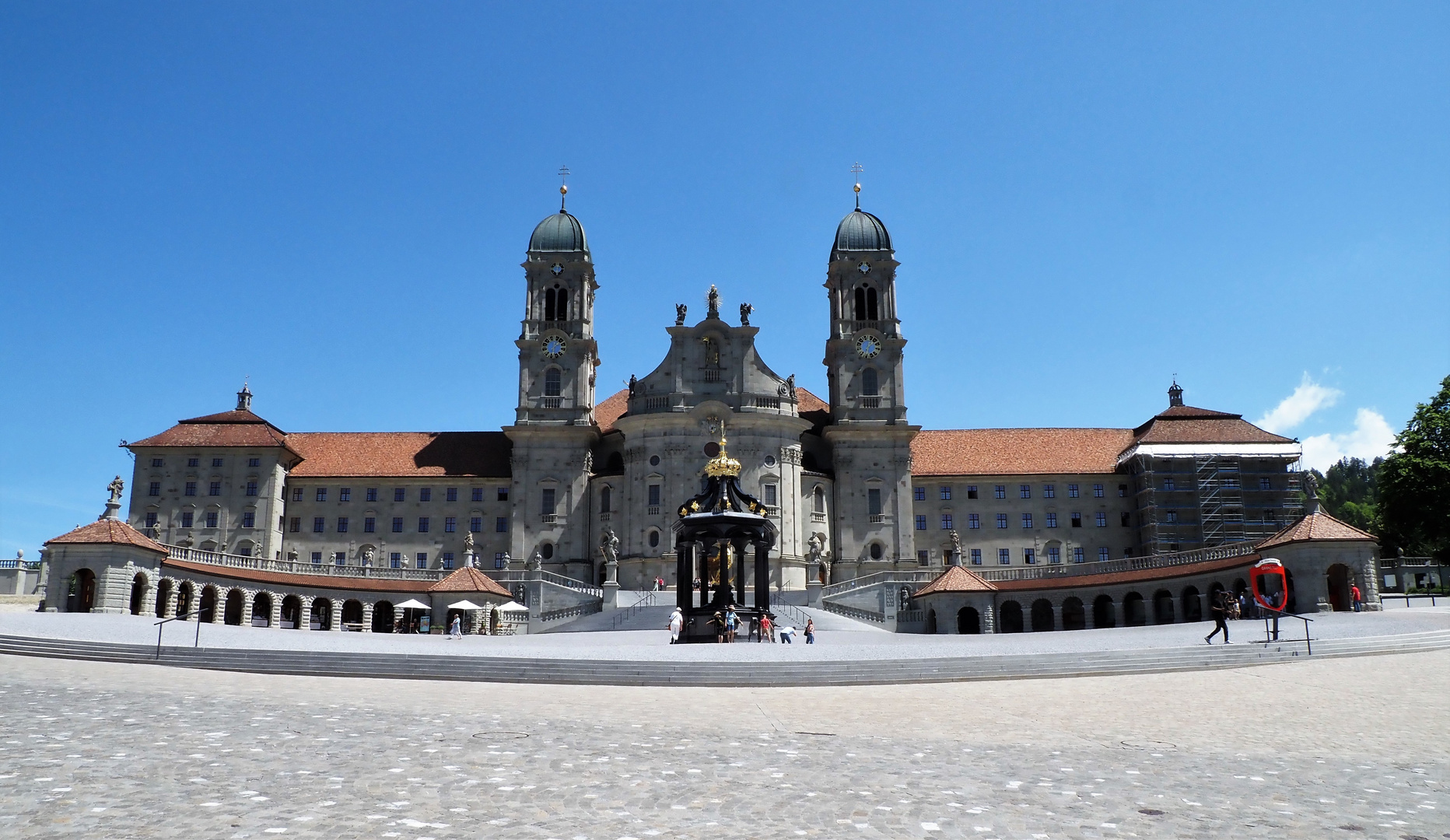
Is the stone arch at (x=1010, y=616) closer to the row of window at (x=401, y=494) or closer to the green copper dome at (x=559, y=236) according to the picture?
the row of window at (x=401, y=494)

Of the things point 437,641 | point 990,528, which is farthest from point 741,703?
point 990,528

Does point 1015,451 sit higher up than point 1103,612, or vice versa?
point 1015,451

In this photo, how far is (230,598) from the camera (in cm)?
6719

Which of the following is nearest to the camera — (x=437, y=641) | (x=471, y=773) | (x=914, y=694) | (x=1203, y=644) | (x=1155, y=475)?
(x=471, y=773)

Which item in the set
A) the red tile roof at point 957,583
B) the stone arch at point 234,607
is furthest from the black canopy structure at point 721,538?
the stone arch at point 234,607

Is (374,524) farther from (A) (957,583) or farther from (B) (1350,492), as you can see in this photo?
(B) (1350,492)

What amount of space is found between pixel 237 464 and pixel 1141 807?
8164 cm

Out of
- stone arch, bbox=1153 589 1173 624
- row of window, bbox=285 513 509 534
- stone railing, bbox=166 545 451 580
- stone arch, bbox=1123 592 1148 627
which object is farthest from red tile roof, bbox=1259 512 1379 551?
row of window, bbox=285 513 509 534

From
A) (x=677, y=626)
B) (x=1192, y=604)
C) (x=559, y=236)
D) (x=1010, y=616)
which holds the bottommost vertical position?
(x=677, y=626)

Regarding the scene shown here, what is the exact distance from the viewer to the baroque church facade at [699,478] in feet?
263

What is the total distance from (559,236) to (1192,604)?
2124 inches

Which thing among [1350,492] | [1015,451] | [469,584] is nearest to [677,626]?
[469,584]

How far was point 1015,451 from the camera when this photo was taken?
290 ft

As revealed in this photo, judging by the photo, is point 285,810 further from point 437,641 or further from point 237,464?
point 237,464
